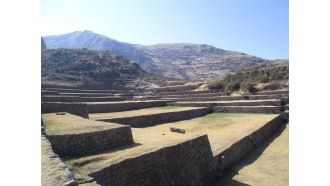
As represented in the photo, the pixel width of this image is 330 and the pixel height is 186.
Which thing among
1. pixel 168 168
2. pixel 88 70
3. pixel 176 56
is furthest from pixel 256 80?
pixel 176 56

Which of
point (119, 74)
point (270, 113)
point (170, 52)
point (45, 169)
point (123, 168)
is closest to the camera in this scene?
point (45, 169)

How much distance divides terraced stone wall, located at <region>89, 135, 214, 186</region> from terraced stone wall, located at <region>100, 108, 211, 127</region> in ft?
24.1

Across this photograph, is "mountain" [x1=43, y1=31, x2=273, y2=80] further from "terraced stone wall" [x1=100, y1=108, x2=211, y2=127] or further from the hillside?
"terraced stone wall" [x1=100, y1=108, x2=211, y2=127]

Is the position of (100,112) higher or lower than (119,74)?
lower

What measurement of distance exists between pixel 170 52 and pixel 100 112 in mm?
128027

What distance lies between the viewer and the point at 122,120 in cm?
1612

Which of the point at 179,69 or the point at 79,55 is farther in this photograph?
the point at 179,69

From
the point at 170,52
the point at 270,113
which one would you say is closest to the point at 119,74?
the point at 270,113

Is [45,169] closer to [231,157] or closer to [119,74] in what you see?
[231,157]

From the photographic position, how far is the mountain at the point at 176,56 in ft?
327

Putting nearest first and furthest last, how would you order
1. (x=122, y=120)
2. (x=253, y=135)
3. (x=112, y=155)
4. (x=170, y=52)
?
(x=112, y=155) < (x=253, y=135) < (x=122, y=120) < (x=170, y=52)

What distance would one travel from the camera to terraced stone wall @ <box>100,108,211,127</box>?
1649cm

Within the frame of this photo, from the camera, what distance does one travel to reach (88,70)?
5466 centimetres

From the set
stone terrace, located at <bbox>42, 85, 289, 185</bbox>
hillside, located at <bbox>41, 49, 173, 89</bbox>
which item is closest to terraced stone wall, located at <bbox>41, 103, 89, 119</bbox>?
stone terrace, located at <bbox>42, 85, 289, 185</bbox>
